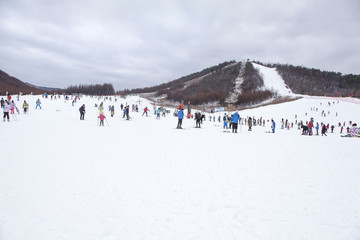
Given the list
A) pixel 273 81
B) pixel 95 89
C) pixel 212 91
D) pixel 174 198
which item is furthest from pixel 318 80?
pixel 95 89

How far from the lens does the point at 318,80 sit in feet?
386

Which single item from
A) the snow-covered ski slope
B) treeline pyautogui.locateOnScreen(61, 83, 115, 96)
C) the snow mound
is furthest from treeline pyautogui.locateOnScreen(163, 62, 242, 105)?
the snow-covered ski slope

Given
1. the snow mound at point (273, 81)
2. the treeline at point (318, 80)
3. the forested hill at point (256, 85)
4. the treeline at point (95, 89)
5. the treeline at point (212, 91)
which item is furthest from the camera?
the treeline at point (95, 89)

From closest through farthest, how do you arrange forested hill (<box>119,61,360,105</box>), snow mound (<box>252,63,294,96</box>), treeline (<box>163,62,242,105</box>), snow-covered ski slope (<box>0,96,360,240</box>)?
1. snow-covered ski slope (<box>0,96,360,240</box>)
2. forested hill (<box>119,61,360,105</box>)
3. snow mound (<box>252,63,294,96</box>)
4. treeline (<box>163,62,242,105</box>)

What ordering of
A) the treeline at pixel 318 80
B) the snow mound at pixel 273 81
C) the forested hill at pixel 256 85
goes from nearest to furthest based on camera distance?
1. the forested hill at pixel 256 85
2. the snow mound at pixel 273 81
3. the treeline at pixel 318 80

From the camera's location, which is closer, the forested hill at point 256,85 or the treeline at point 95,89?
the forested hill at point 256,85

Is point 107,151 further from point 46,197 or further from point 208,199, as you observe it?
point 208,199

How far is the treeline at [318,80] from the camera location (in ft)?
A: 331

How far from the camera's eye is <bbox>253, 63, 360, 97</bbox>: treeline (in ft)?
331

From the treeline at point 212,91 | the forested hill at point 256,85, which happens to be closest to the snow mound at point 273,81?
the forested hill at point 256,85

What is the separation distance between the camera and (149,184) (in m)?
4.21

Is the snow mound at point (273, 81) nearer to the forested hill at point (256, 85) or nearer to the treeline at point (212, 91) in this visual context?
the forested hill at point (256, 85)

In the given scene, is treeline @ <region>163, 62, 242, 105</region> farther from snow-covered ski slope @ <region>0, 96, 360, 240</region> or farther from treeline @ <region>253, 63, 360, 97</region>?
snow-covered ski slope @ <region>0, 96, 360, 240</region>

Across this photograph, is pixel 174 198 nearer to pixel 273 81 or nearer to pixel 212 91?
pixel 212 91
